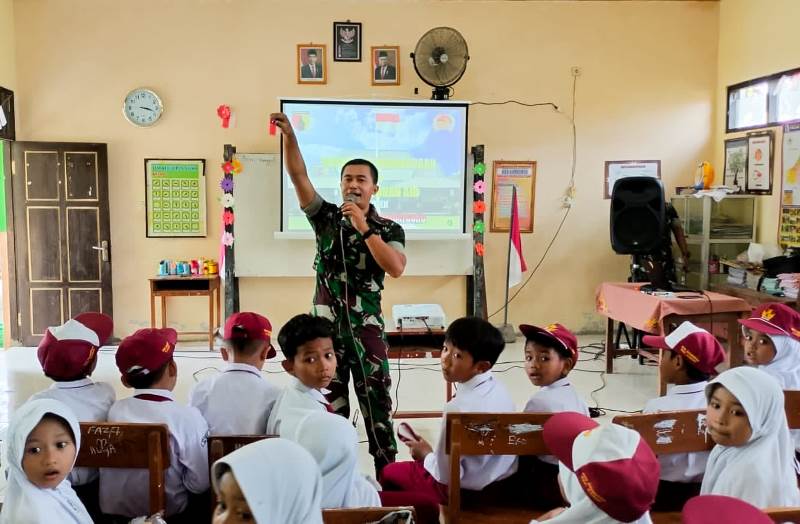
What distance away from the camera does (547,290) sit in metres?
6.18

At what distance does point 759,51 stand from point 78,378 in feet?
19.1

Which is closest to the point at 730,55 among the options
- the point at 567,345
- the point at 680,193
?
the point at 680,193

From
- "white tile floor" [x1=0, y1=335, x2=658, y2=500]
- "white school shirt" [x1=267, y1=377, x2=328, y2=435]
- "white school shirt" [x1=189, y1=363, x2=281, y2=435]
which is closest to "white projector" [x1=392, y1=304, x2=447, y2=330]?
"white tile floor" [x1=0, y1=335, x2=658, y2=500]

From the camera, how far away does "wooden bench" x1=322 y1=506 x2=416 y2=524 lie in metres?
1.20

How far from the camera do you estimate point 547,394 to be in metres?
1.98

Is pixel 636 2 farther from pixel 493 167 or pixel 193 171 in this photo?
pixel 193 171

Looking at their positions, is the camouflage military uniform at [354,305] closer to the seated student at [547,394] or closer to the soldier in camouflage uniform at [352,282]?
the soldier in camouflage uniform at [352,282]

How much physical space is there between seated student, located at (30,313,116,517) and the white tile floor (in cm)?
173

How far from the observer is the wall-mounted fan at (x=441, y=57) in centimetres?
551

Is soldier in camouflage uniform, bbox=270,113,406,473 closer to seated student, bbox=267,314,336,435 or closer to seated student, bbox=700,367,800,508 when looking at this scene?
seated student, bbox=267,314,336,435

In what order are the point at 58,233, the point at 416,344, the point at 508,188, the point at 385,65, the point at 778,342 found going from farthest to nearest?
1. the point at 508,188
2. the point at 385,65
3. the point at 58,233
4. the point at 416,344
5. the point at 778,342

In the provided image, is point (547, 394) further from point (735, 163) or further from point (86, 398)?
point (735, 163)

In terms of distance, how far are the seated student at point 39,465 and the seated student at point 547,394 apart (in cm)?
120

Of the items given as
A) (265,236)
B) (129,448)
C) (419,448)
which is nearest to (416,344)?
Answer: (419,448)
